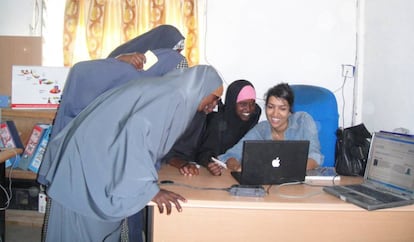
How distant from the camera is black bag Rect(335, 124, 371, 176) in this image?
1748 mm

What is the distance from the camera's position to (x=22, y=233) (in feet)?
8.07

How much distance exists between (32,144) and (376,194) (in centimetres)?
232

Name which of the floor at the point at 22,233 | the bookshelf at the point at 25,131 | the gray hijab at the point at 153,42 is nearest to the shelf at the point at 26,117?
the bookshelf at the point at 25,131

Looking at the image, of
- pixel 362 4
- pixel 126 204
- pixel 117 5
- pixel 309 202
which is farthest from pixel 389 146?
pixel 117 5

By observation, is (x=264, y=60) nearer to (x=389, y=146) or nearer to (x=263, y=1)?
(x=263, y=1)

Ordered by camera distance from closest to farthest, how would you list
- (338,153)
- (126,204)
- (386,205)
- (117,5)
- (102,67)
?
(126,204) < (386,205) < (102,67) < (338,153) < (117,5)

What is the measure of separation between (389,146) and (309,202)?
18.4 inches

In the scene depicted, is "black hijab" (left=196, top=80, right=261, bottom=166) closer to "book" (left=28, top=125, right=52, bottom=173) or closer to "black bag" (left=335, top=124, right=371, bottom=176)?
"black bag" (left=335, top=124, right=371, bottom=176)

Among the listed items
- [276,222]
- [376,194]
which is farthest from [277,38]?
[276,222]

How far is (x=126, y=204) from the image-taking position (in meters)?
1.19

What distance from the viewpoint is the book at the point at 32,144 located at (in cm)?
250

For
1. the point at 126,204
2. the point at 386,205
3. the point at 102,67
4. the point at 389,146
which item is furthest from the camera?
the point at 102,67

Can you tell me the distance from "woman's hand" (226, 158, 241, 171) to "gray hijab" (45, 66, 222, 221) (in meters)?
0.56

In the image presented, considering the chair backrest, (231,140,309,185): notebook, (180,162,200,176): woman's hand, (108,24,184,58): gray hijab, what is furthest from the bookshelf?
the chair backrest
